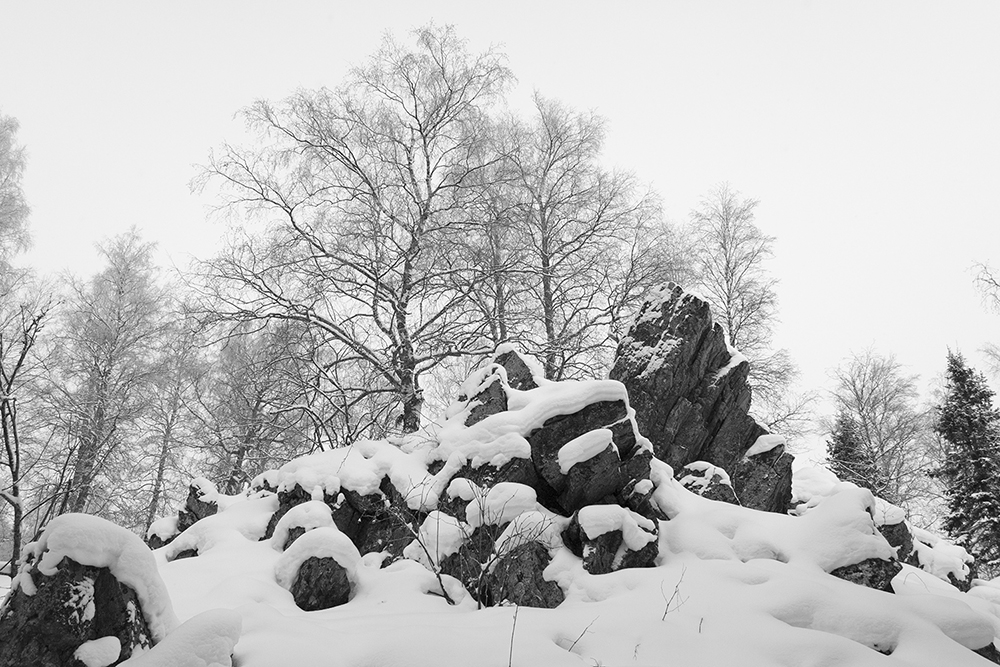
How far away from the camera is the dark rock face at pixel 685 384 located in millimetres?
8047

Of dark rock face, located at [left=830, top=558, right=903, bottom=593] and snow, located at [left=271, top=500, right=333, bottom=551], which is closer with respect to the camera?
dark rock face, located at [left=830, top=558, right=903, bottom=593]

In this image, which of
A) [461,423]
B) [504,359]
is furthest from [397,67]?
[461,423]

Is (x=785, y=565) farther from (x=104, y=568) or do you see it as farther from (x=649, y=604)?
(x=104, y=568)

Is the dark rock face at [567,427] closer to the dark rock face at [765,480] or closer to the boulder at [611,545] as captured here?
the boulder at [611,545]

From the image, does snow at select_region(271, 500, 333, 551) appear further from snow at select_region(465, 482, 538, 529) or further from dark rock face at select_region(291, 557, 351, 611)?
snow at select_region(465, 482, 538, 529)

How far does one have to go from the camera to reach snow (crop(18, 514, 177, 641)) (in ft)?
9.82

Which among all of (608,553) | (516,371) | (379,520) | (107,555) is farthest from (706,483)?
(107,555)

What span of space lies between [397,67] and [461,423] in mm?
7701

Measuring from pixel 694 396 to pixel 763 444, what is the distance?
1286 millimetres

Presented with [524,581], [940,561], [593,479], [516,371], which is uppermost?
[516,371]

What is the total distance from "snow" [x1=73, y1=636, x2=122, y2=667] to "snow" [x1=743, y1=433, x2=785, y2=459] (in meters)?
8.04

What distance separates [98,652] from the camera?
290 centimetres

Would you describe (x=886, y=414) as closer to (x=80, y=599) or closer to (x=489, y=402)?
(x=489, y=402)

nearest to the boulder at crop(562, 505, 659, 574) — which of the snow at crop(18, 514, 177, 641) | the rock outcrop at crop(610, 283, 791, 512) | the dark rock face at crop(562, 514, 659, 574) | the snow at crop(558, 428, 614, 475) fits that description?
the dark rock face at crop(562, 514, 659, 574)
